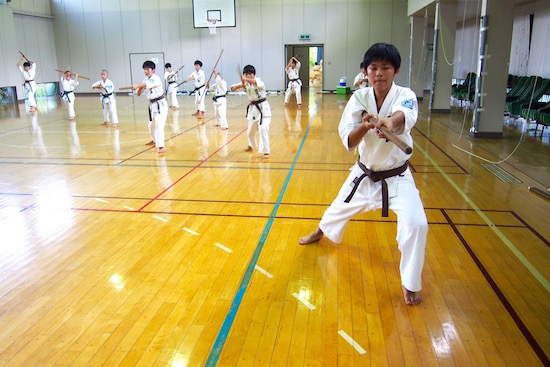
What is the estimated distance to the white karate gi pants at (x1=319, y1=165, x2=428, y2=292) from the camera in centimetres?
297

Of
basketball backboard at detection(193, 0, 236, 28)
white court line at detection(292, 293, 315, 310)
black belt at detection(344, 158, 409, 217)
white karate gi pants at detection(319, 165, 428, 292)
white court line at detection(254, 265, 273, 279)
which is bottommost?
white court line at detection(292, 293, 315, 310)

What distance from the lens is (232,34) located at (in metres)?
22.2

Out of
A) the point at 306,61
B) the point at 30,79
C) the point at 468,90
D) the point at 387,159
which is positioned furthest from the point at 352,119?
the point at 306,61

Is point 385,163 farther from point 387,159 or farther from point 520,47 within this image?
point 520,47

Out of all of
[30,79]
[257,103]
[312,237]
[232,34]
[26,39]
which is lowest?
[312,237]

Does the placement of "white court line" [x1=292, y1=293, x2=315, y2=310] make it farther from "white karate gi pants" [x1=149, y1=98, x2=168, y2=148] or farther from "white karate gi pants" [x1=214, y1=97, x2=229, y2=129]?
"white karate gi pants" [x1=214, y1=97, x2=229, y2=129]

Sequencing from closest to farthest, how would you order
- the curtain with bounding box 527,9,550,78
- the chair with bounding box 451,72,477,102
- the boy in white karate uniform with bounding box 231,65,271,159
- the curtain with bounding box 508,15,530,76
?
the boy in white karate uniform with bounding box 231,65,271,159
the curtain with bounding box 527,9,550,78
the curtain with bounding box 508,15,530,76
the chair with bounding box 451,72,477,102

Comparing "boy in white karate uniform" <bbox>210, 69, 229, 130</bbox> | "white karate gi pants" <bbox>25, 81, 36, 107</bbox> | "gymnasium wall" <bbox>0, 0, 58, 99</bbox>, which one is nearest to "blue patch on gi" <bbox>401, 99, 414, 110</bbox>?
"boy in white karate uniform" <bbox>210, 69, 229, 130</bbox>

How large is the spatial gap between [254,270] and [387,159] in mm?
1449

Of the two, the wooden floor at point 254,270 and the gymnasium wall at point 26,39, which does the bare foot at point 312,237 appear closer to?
the wooden floor at point 254,270

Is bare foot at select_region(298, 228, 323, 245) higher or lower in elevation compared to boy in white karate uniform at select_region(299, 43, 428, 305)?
lower

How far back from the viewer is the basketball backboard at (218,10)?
21.4 m

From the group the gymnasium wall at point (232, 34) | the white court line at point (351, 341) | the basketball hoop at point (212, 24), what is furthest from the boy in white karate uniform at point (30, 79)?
the white court line at point (351, 341)

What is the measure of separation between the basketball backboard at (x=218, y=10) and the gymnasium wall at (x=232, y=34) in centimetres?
65
